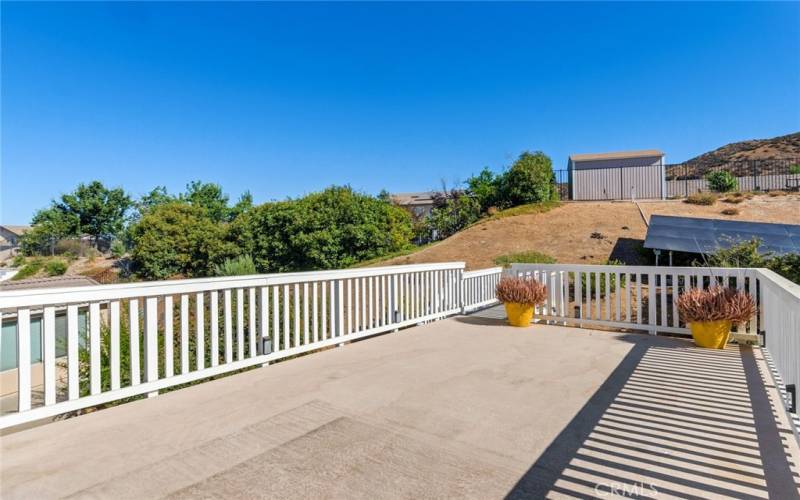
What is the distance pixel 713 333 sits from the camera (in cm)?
417

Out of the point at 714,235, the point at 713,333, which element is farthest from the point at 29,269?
the point at 714,235

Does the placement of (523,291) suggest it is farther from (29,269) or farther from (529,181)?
(29,269)

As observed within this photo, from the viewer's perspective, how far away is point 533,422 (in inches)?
94.7

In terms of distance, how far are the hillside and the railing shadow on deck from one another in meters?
34.0

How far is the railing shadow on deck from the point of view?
1.72m

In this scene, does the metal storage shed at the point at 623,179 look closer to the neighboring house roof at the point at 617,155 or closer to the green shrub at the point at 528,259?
the neighboring house roof at the point at 617,155

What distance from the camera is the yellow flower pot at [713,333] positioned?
A: 4.12m

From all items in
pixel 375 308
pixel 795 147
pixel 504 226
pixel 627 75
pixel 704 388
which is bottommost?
pixel 704 388

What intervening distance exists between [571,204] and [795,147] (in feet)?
96.9

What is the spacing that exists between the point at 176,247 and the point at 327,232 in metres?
9.41

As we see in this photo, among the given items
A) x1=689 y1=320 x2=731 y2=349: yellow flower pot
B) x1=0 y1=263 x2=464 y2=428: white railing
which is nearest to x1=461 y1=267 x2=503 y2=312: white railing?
x1=0 y1=263 x2=464 y2=428: white railing

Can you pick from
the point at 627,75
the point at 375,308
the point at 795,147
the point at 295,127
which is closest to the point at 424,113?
the point at 295,127

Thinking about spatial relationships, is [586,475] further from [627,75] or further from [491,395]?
[627,75]

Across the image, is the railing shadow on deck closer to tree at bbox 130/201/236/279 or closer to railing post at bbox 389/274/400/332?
railing post at bbox 389/274/400/332
